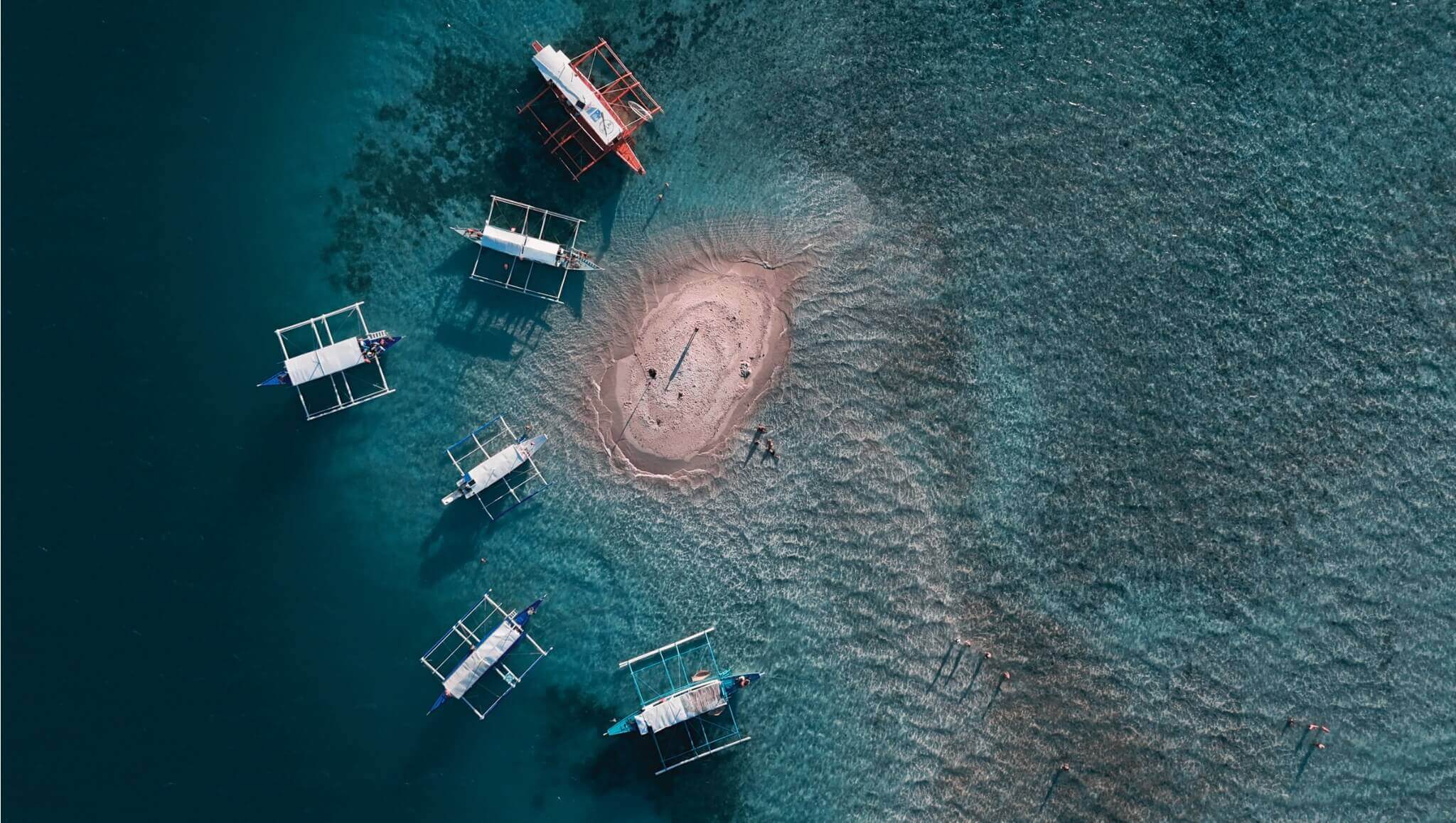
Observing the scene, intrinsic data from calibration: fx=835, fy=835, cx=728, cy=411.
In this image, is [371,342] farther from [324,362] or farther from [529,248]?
[529,248]

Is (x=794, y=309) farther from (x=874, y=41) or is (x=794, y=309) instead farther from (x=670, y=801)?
(x=670, y=801)

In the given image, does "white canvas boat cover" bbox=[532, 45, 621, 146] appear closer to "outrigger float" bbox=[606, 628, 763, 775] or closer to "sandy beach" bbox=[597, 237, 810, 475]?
"sandy beach" bbox=[597, 237, 810, 475]

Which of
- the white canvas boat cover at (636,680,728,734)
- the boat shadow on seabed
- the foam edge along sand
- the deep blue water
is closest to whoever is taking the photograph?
the white canvas boat cover at (636,680,728,734)

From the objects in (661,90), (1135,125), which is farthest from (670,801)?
(1135,125)

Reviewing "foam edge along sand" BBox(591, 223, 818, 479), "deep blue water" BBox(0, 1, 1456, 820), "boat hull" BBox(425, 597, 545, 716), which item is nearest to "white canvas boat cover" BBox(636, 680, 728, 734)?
"deep blue water" BBox(0, 1, 1456, 820)

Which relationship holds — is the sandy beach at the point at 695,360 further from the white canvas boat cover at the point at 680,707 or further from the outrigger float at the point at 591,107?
the white canvas boat cover at the point at 680,707

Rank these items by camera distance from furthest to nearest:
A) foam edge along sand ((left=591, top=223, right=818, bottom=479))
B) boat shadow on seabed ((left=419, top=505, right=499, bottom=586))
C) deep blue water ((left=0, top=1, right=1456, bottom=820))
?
foam edge along sand ((left=591, top=223, right=818, bottom=479)) → boat shadow on seabed ((left=419, top=505, right=499, bottom=586)) → deep blue water ((left=0, top=1, right=1456, bottom=820))

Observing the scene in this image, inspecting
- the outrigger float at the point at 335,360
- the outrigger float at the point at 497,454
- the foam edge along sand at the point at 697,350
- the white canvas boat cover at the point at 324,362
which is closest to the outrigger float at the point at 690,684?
the foam edge along sand at the point at 697,350
